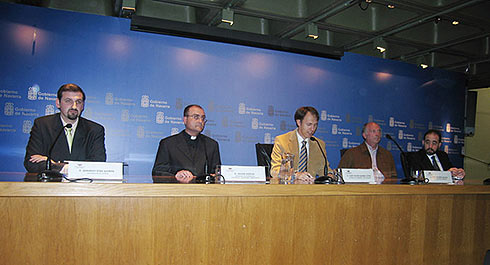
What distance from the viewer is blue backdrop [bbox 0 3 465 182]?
370cm

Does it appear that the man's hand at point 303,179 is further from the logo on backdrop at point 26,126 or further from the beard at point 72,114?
the logo on backdrop at point 26,126

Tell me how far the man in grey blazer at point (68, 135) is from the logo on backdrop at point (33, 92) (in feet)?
4.08

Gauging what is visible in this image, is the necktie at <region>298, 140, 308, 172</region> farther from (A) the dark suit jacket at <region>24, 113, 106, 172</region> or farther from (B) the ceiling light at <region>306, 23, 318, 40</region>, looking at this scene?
(B) the ceiling light at <region>306, 23, 318, 40</region>

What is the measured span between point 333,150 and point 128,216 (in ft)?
13.6

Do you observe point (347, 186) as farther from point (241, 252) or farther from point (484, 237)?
point (484, 237)

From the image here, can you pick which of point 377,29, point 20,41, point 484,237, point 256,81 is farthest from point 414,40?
point 20,41

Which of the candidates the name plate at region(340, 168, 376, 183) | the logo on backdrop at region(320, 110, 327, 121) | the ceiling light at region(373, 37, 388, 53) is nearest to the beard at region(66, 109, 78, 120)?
the name plate at region(340, 168, 376, 183)

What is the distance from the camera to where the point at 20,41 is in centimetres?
370

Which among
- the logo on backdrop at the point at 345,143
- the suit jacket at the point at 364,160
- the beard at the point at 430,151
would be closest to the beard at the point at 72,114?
the suit jacket at the point at 364,160

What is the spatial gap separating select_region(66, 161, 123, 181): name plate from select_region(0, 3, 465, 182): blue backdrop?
2.65 metres

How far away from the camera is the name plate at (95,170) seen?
4.62 feet

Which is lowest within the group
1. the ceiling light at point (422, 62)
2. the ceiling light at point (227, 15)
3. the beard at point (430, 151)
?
the beard at point (430, 151)

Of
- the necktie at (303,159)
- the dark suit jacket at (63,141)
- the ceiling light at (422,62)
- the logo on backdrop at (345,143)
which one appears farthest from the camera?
the ceiling light at (422,62)

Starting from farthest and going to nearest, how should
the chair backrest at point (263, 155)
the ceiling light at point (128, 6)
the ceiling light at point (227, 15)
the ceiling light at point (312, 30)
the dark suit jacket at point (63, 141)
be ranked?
the ceiling light at point (312, 30)
the ceiling light at point (227, 15)
the ceiling light at point (128, 6)
the chair backrest at point (263, 155)
the dark suit jacket at point (63, 141)
